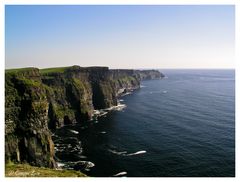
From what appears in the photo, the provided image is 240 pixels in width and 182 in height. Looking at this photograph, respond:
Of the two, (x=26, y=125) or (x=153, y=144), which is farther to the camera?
(x=153, y=144)

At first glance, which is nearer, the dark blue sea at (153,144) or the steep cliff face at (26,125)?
the steep cliff face at (26,125)

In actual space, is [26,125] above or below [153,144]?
above

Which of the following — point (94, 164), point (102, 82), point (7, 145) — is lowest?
point (94, 164)

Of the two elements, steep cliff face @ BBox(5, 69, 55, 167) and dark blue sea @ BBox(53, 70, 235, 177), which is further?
dark blue sea @ BBox(53, 70, 235, 177)

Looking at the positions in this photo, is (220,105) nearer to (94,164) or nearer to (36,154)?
(94,164)

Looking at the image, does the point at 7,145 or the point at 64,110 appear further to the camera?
the point at 64,110
